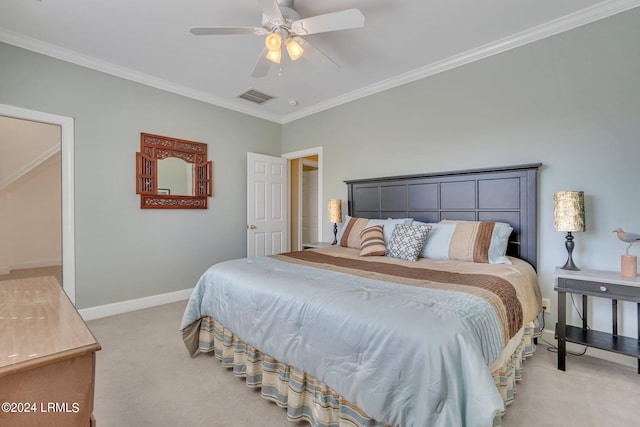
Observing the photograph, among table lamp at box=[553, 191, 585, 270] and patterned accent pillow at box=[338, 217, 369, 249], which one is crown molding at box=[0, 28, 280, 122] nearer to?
patterned accent pillow at box=[338, 217, 369, 249]

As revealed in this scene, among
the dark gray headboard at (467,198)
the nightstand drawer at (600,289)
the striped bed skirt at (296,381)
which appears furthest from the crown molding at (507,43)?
the striped bed skirt at (296,381)

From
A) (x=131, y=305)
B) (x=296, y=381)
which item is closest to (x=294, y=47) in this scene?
Result: (x=296, y=381)

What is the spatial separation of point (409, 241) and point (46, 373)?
2.47m

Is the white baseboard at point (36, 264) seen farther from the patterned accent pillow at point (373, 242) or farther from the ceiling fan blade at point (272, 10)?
the ceiling fan blade at point (272, 10)

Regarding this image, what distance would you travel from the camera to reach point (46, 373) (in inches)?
28.6

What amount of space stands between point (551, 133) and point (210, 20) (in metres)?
3.16

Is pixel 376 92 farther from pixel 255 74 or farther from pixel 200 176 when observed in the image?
pixel 200 176

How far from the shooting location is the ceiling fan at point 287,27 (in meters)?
1.95

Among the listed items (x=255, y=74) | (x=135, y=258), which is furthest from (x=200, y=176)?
(x=255, y=74)

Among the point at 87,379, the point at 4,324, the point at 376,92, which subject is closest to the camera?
the point at 87,379

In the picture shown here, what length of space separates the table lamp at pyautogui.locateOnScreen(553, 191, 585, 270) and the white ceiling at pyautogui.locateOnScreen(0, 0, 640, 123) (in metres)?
1.48

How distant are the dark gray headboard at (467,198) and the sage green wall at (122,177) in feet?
7.22

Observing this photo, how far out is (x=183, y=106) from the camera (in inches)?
152

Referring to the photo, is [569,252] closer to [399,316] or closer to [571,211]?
[571,211]
